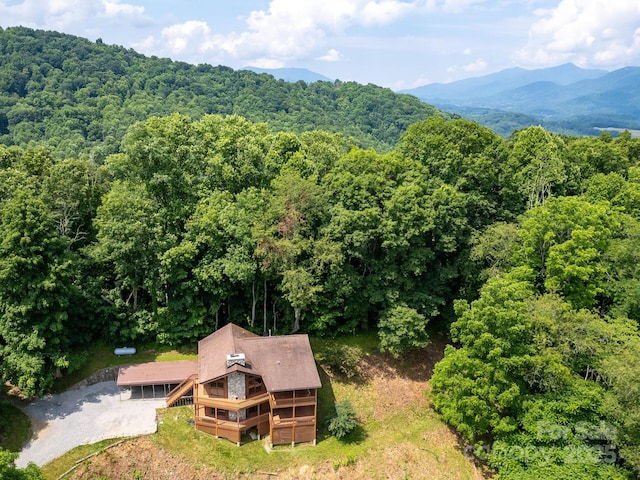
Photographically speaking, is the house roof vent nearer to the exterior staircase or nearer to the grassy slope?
the exterior staircase

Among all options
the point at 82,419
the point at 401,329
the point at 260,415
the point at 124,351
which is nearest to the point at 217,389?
the point at 260,415

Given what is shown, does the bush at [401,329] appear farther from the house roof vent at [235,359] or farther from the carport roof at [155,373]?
the carport roof at [155,373]

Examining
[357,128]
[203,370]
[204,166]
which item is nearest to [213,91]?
[357,128]

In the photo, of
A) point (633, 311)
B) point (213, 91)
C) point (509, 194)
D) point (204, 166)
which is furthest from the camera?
point (213, 91)

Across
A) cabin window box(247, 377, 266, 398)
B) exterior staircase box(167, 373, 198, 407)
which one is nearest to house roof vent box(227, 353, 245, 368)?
A: cabin window box(247, 377, 266, 398)

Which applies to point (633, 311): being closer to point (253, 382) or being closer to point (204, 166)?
point (253, 382)

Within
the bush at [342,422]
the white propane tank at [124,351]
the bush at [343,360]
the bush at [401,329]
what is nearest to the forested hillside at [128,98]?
the white propane tank at [124,351]
